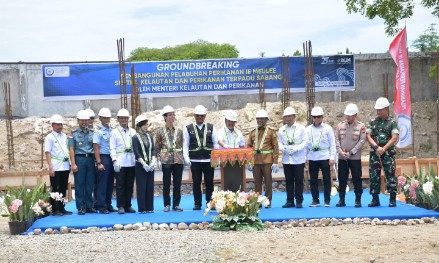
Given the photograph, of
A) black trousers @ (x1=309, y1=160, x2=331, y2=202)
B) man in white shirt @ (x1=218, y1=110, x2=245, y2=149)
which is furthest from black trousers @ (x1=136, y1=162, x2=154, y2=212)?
black trousers @ (x1=309, y1=160, x2=331, y2=202)

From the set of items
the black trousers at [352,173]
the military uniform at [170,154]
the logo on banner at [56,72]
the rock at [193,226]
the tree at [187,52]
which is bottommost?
the rock at [193,226]

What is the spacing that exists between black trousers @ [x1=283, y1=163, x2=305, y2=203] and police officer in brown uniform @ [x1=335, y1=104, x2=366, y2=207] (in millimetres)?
599

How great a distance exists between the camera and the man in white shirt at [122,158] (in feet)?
37.1

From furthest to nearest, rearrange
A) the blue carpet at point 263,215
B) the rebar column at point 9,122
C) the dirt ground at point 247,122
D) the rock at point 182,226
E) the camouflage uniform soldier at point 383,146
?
the dirt ground at point 247,122 → the rebar column at point 9,122 → the camouflage uniform soldier at point 383,146 → the blue carpet at point 263,215 → the rock at point 182,226

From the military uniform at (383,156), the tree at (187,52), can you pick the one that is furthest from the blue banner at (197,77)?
Result: the tree at (187,52)

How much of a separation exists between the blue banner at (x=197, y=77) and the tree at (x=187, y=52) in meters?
28.2

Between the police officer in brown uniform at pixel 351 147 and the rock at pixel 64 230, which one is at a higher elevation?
the police officer in brown uniform at pixel 351 147

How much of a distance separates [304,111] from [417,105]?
3667 millimetres

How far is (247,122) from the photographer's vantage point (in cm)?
2355

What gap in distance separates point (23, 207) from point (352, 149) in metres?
4.70

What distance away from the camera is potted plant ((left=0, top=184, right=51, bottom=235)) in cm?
1002

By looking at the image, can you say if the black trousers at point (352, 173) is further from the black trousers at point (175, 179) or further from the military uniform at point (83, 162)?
the military uniform at point (83, 162)

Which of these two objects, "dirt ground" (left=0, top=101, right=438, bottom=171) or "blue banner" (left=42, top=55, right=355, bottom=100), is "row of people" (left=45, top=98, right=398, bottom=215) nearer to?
"blue banner" (left=42, top=55, right=355, bottom=100)

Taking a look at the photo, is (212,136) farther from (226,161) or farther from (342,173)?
(342,173)
